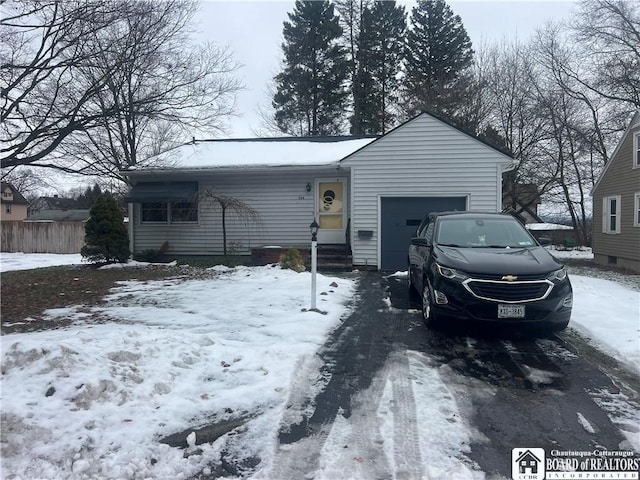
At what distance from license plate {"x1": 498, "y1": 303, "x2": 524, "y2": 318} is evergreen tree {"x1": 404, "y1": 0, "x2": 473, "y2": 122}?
22.6 meters

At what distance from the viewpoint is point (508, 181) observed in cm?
2548

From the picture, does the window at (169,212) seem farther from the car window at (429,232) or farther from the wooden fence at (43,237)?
the wooden fence at (43,237)

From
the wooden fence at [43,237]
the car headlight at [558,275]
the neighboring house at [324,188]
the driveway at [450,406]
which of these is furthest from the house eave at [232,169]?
the wooden fence at [43,237]

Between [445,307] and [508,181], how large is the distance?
22433mm

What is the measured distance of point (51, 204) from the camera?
68.1 meters

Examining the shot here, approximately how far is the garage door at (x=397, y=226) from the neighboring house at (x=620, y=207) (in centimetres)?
849

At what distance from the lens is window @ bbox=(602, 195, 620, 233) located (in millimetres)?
17844

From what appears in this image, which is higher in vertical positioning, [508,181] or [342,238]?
[508,181]

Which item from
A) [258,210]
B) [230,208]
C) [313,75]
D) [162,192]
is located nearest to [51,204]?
[313,75]

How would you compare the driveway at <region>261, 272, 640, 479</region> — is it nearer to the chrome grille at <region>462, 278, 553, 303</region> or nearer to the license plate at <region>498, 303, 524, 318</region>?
the license plate at <region>498, 303, 524, 318</region>

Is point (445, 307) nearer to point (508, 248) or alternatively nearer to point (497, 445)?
point (508, 248)

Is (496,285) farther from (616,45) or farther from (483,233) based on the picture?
(616,45)

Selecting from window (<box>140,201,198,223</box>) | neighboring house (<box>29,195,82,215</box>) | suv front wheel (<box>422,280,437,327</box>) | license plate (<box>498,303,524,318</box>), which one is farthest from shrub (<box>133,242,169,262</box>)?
neighboring house (<box>29,195,82,215</box>)

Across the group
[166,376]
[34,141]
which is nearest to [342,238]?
[34,141]
